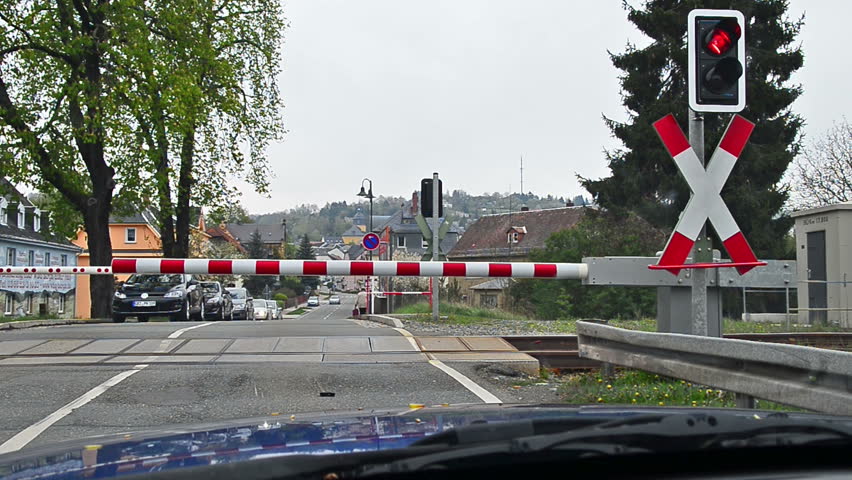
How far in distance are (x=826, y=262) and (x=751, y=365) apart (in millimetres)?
21049

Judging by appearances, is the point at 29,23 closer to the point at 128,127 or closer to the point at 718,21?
the point at 128,127

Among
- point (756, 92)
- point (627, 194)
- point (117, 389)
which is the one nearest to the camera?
point (117, 389)

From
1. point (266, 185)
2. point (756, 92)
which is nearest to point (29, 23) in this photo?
point (266, 185)

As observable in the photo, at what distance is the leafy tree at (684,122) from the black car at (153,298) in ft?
65.3

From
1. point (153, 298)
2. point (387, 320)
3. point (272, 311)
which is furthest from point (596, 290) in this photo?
point (387, 320)

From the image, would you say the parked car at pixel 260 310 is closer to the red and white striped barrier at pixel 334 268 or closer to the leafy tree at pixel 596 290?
the leafy tree at pixel 596 290

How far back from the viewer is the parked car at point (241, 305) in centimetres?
3847

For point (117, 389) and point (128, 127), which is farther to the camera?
point (128, 127)

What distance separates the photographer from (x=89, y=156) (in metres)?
29.1

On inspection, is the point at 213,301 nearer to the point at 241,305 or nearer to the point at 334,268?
the point at 241,305

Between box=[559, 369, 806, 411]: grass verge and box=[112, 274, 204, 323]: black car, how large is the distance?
16.4 metres

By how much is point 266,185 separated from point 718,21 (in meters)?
31.7

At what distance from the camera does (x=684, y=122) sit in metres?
37.3

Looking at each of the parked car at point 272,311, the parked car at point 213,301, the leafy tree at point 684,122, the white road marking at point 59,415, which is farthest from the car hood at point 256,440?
the parked car at point 272,311
